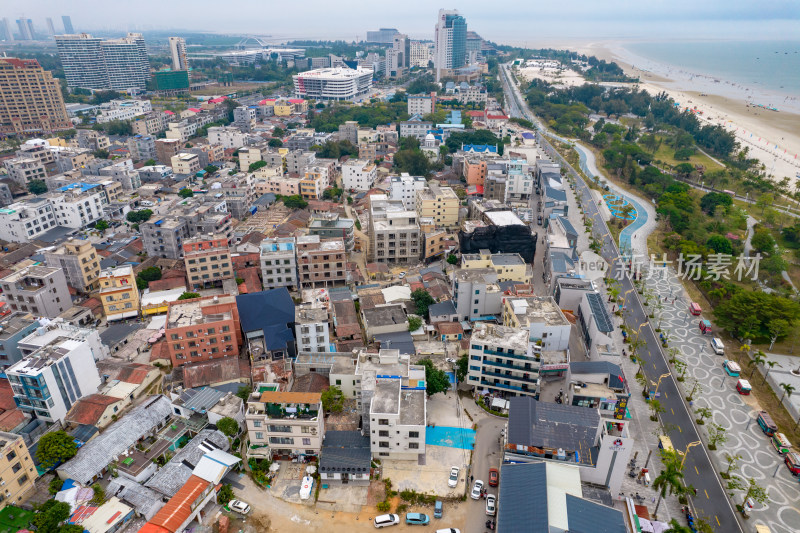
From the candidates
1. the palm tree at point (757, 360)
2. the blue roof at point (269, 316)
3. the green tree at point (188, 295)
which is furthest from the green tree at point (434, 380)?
the palm tree at point (757, 360)

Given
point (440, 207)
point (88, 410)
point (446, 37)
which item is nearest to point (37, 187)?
point (88, 410)

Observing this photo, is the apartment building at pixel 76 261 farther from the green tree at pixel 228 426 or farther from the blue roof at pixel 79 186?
the green tree at pixel 228 426

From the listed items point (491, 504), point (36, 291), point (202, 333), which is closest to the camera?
point (491, 504)

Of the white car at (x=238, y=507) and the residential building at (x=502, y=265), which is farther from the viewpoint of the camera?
the residential building at (x=502, y=265)

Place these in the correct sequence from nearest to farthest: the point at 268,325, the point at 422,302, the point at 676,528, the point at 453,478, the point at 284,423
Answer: the point at 676,528 < the point at 453,478 < the point at 284,423 < the point at 268,325 < the point at 422,302

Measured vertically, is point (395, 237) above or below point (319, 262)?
above

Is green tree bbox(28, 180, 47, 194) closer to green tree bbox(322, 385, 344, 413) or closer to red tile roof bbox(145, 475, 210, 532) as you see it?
green tree bbox(322, 385, 344, 413)

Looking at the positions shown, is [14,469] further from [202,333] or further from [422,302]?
[422,302]
